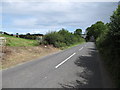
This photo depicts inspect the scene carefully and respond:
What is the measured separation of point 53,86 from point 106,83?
7.68 feet

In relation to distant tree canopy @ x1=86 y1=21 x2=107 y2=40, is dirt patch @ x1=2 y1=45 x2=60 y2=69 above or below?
below

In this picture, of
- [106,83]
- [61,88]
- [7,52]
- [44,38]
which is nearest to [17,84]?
[61,88]

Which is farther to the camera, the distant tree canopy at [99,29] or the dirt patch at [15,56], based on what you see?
the distant tree canopy at [99,29]

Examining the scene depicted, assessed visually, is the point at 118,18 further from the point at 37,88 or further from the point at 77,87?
the point at 37,88

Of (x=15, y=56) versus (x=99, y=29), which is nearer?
(x=15, y=56)

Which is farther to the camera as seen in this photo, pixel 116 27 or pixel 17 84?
pixel 116 27

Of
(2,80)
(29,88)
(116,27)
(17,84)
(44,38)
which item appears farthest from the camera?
(44,38)

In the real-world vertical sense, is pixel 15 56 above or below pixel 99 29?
below

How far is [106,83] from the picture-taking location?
5.75m

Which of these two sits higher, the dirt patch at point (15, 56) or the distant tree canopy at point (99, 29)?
the distant tree canopy at point (99, 29)

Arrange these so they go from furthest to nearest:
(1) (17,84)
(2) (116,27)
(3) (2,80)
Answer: (2) (116,27)
(3) (2,80)
(1) (17,84)

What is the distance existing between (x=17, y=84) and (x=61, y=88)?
189 centimetres

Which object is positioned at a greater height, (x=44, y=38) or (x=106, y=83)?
(x=44, y=38)

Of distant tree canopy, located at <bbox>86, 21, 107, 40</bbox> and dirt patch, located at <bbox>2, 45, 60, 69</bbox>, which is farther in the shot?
distant tree canopy, located at <bbox>86, 21, 107, 40</bbox>
